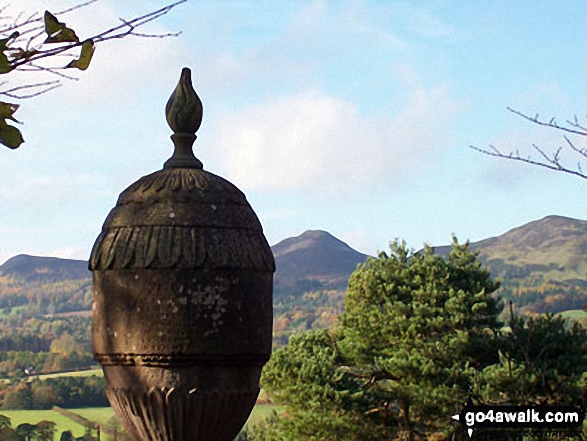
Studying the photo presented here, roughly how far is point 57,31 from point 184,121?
3986 mm

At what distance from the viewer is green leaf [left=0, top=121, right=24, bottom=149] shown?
319cm

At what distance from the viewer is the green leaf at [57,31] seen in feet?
10.2

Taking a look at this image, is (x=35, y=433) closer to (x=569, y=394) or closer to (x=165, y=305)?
(x=569, y=394)

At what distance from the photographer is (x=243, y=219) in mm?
6824

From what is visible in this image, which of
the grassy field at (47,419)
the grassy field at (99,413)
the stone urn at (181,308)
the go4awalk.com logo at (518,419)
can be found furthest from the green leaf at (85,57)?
the grassy field at (47,419)

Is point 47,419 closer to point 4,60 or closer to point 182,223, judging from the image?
point 182,223

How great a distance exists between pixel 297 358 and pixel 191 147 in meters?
15.8

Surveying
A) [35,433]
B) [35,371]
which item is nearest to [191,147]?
[35,433]

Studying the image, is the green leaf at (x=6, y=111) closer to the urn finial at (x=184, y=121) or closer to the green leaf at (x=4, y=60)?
the green leaf at (x=4, y=60)

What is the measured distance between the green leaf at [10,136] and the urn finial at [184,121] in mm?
3884

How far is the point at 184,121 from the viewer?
7145mm

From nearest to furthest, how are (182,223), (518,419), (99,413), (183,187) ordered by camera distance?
(182,223) < (183,187) < (518,419) < (99,413)

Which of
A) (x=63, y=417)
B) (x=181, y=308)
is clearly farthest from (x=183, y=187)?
(x=63, y=417)

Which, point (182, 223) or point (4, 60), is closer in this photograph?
point (4, 60)
